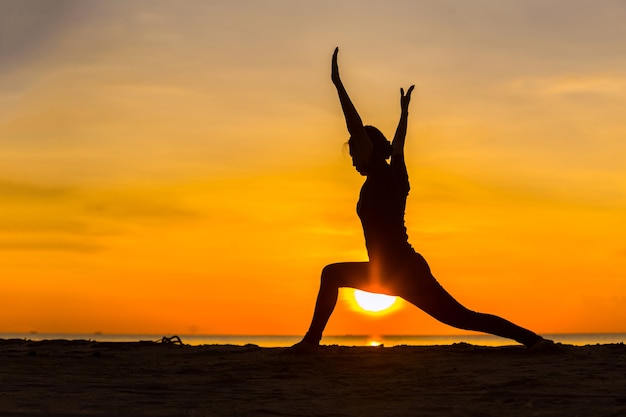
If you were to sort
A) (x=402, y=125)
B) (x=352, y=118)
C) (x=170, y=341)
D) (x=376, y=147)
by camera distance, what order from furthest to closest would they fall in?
1. (x=170, y=341)
2. (x=402, y=125)
3. (x=376, y=147)
4. (x=352, y=118)

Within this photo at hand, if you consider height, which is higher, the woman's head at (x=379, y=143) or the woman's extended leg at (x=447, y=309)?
the woman's head at (x=379, y=143)

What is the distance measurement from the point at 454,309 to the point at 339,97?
237 cm

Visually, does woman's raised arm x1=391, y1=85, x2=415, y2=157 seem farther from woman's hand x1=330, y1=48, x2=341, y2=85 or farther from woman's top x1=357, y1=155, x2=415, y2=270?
woman's hand x1=330, y1=48, x2=341, y2=85

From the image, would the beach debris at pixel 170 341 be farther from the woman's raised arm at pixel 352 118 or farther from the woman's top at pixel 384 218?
the woman's raised arm at pixel 352 118

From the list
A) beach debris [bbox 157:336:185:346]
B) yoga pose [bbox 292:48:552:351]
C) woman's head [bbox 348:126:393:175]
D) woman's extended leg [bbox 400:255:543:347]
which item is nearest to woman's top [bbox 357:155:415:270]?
yoga pose [bbox 292:48:552:351]

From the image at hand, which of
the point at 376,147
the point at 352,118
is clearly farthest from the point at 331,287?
the point at 352,118

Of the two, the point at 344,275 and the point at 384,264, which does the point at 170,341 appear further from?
the point at 384,264

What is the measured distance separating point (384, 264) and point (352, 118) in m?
1.49

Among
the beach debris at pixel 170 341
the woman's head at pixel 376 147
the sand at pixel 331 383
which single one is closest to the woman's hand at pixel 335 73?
the woman's head at pixel 376 147

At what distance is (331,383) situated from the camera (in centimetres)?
642

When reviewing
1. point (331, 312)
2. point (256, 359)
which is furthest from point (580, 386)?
point (256, 359)

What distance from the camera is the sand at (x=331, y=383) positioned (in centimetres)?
529

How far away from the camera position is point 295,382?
6582 millimetres

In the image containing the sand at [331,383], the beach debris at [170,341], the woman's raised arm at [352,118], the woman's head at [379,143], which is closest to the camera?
the sand at [331,383]
